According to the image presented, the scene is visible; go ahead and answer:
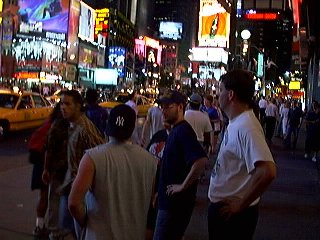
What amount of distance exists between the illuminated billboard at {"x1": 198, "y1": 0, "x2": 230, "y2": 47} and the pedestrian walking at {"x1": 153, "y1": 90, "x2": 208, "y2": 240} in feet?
240

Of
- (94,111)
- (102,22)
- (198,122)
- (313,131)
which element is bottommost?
(313,131)

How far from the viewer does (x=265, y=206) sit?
10.2 meters

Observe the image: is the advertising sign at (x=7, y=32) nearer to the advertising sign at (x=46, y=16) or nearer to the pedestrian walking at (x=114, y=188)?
the advertising sign at (x=46, y=16)

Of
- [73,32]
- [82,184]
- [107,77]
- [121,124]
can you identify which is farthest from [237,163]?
[73,32]

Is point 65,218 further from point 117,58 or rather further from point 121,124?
point 117,58

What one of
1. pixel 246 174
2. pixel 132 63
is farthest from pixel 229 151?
pixel 132 63

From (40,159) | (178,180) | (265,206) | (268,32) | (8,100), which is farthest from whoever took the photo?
(268,32)

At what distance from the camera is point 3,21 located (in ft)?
172

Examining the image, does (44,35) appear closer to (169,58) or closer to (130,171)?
(130,171)

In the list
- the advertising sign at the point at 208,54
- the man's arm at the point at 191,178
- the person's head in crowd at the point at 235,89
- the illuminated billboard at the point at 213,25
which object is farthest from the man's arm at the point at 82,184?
the advertising sign at the point at 208,54

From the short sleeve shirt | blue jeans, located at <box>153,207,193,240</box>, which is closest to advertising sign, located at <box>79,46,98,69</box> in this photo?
the short sleeve shirt

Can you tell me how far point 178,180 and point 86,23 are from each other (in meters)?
80.5

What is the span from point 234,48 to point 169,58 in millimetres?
63376

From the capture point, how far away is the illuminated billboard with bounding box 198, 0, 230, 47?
77.4 m
